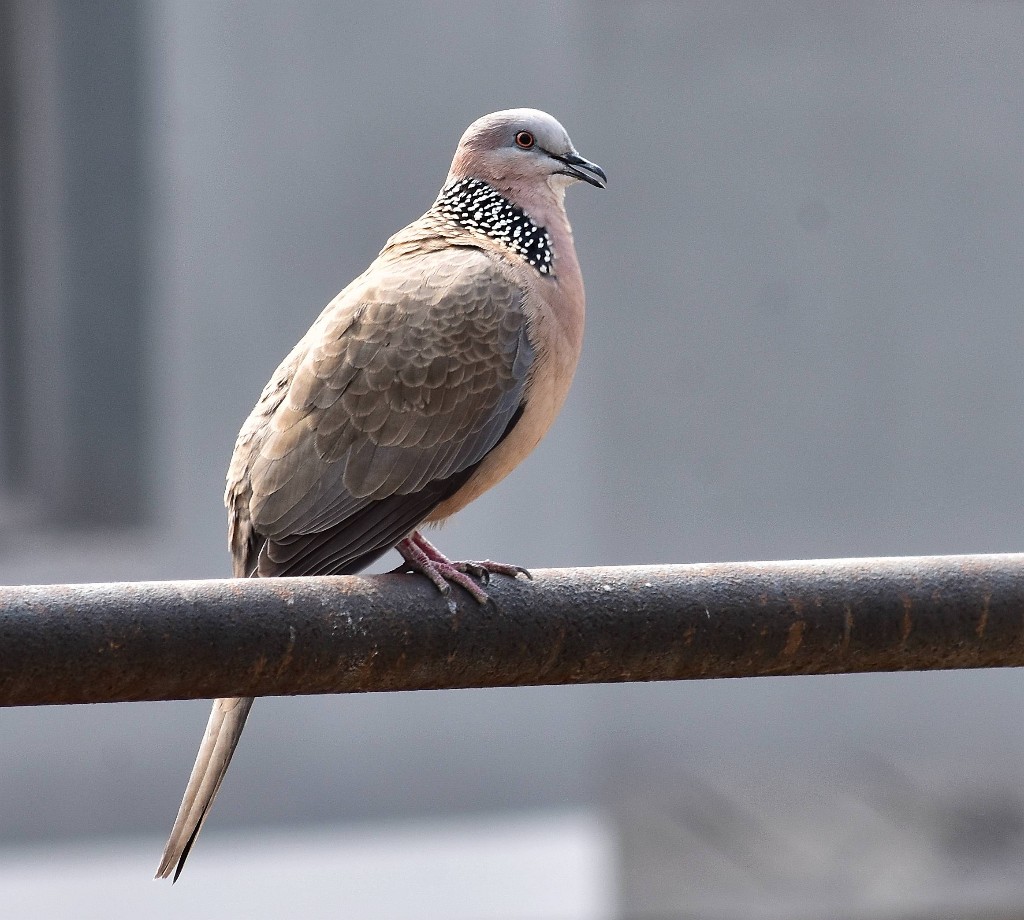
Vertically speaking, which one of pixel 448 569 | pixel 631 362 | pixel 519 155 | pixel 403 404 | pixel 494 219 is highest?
pixel 519 155

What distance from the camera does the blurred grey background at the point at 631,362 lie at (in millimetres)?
4852

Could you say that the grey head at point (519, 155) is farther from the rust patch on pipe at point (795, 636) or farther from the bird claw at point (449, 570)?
the rust patch on pipe at point (795, 636)

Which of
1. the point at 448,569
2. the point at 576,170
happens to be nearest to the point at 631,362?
the point at 576,170

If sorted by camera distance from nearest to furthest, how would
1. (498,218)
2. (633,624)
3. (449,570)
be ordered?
(633,624)
(449,570)
(498,218)

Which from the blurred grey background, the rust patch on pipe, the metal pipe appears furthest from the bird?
the blurred grey background

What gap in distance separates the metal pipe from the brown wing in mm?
617

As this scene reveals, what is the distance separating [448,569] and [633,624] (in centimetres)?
40

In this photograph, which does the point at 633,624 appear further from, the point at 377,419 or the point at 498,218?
the point at 498,218

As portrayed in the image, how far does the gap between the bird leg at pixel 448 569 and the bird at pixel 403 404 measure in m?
0.02

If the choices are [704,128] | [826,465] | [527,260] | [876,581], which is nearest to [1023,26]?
[704,128]

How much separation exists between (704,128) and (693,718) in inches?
105

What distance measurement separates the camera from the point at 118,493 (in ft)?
16.4

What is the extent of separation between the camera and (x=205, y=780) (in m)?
2.01

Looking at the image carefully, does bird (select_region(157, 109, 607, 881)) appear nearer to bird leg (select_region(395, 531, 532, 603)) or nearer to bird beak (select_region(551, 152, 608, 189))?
bird leg (select_region(395, 531, 532, 603))
